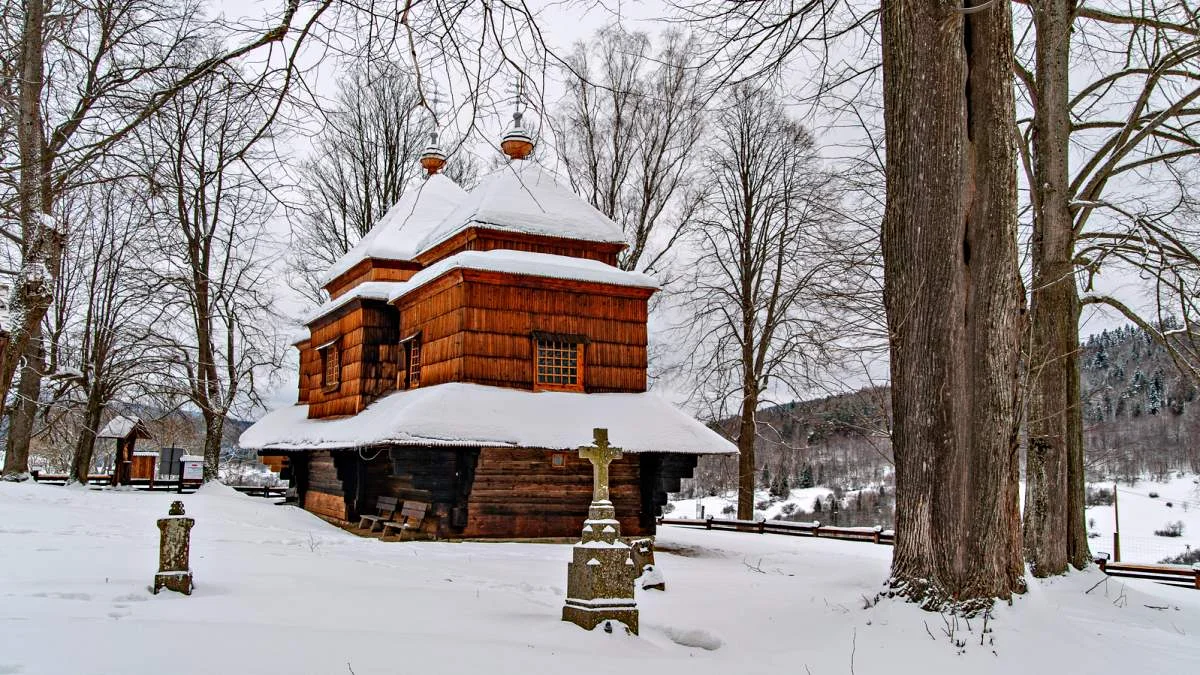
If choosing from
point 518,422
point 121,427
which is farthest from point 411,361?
point 121,427

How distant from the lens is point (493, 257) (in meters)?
16.7

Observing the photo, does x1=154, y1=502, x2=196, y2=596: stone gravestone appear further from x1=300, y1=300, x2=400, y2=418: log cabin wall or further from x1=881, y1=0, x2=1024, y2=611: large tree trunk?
x1=300, y1=300, x2=400, y2=418: log cabin wall

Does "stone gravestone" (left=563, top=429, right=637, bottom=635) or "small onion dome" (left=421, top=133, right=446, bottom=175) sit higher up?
"small onion dome" (left=421, top=133, right=446, bottom=175)

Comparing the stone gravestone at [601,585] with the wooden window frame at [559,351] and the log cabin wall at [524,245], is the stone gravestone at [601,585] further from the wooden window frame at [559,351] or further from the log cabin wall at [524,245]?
the log cabin wall at [524,245]

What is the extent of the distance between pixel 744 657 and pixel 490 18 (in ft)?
16.4

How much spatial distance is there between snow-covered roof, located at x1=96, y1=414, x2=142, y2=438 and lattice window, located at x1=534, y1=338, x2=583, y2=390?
17246 millimetres

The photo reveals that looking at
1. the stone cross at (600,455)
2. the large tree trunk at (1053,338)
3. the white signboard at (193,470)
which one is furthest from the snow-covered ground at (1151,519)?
the white signboard at (193,470)

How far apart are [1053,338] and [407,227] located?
14.8m

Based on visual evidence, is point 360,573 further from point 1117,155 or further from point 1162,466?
point 1162,466

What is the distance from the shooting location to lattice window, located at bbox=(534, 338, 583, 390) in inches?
675

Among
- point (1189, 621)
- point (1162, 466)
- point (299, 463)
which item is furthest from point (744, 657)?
point (1162, 466)

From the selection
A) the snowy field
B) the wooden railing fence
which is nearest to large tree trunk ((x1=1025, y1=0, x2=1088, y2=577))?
the snowy field

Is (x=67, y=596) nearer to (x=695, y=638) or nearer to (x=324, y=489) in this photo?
(x=695, y=638)

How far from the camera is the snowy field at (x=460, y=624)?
525cm
